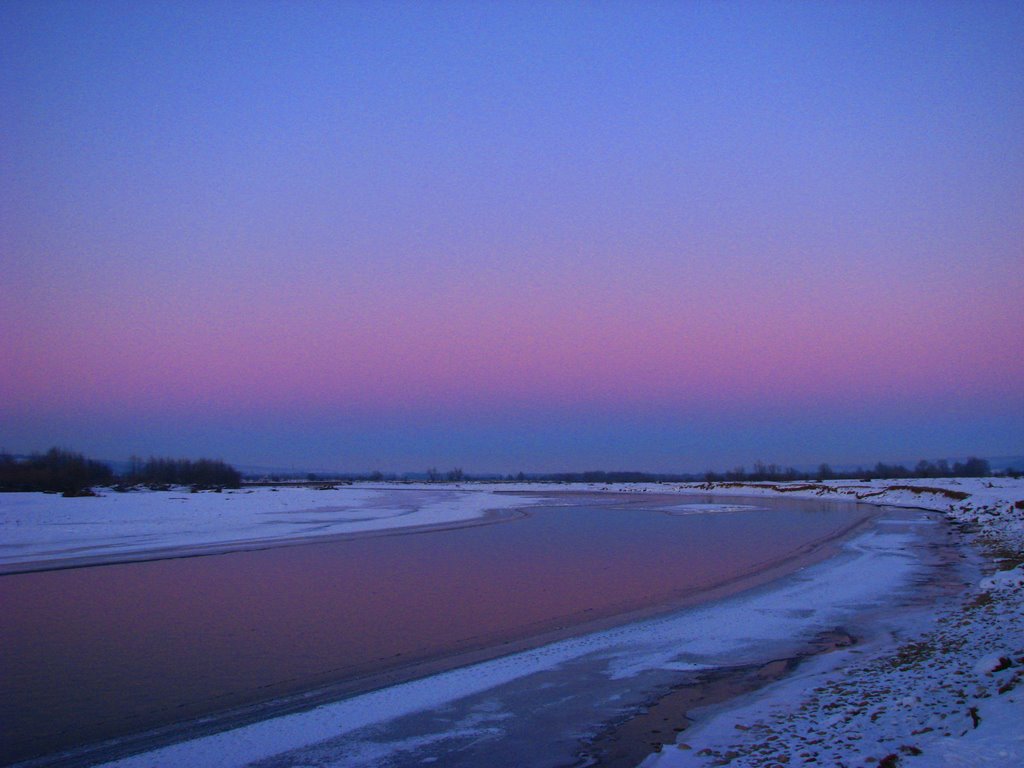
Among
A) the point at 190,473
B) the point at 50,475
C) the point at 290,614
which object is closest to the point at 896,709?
the point at 290,614

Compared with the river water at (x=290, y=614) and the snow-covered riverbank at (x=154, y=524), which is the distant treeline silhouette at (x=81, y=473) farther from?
the river water at (x=290, y=614)

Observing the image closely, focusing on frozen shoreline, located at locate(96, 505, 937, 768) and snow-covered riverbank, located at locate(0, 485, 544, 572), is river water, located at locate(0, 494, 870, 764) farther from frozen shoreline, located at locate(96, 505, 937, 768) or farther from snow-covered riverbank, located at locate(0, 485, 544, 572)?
snow-covered riverbank, located at locate(0, 485, 544, 572)

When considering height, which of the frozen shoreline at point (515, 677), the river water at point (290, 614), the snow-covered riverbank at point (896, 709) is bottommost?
the river water at point (290, 614)

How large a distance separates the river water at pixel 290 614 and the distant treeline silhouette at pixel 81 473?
3485 centimetres

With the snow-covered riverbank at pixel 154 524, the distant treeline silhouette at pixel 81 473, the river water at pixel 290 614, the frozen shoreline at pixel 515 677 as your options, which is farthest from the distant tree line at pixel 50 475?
the frozen shoreline at pixel 515 677

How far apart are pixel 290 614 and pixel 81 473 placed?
6726 cm

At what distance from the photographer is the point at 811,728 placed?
716 cm

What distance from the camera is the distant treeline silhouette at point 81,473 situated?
2481 inches

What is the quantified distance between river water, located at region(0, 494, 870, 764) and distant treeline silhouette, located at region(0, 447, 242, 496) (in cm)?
3485

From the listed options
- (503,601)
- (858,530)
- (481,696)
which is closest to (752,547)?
(858,530)

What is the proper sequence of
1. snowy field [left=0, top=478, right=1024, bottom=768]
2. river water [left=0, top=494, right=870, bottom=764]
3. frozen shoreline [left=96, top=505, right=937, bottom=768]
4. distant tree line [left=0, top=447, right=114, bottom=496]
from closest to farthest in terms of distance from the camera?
1. snowy field [left=0, top=478, right=1024, bottom=768]
2. frozen shoreline [left=96, top=505, right=937, bottom=768]
3. river water [left=0, top=494, right=870, bottom=764]
4. distant tree line [left=0, top=447, right=114, bottom=496]

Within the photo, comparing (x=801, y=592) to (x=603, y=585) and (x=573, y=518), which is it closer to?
(x=603, y=585)

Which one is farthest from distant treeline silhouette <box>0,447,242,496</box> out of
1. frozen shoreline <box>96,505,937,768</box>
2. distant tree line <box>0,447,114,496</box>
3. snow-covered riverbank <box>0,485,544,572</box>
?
frozen shoreline <box>96,505,937,768</box>

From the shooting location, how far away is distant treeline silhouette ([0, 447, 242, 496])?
63.0 meters
